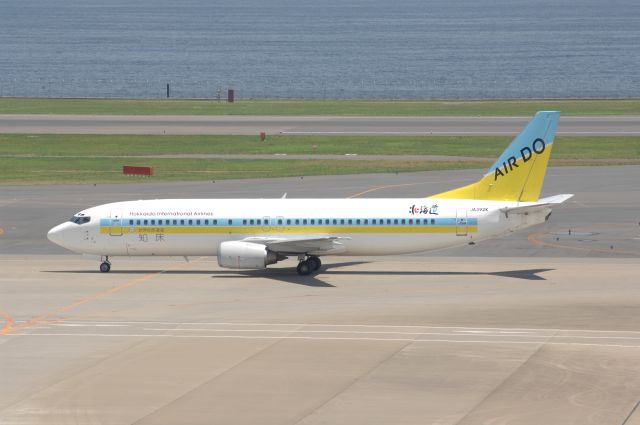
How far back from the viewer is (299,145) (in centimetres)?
12338

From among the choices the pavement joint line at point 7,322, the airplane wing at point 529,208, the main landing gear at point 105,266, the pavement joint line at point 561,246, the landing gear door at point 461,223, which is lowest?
the pavement joint line at point 7,322

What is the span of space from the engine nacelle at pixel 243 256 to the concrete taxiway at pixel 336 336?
36.3 inches

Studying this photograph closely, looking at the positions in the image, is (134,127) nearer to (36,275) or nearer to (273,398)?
(36,275)

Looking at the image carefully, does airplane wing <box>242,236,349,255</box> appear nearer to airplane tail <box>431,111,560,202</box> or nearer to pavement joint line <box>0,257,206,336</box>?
pavement joint line <box>0,257,206,336</box>

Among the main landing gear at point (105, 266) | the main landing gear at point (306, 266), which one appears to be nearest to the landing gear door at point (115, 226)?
the main landing gear at point (105, 266)

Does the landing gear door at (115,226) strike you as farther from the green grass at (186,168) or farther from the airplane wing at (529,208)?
the green grass at (186,168)

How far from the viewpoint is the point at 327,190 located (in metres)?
95.2

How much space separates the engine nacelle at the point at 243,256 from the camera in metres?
64.9

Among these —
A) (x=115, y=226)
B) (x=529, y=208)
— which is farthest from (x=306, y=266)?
(x=529, y=208)

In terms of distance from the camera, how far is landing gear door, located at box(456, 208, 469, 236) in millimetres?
64750

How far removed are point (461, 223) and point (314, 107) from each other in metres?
99.5

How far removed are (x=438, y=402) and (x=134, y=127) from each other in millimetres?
101836

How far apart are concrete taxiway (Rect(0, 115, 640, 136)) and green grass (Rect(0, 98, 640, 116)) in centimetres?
609

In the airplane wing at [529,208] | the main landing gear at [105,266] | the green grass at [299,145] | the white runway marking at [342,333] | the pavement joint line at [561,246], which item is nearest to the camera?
the white runway marking at [342,333]
